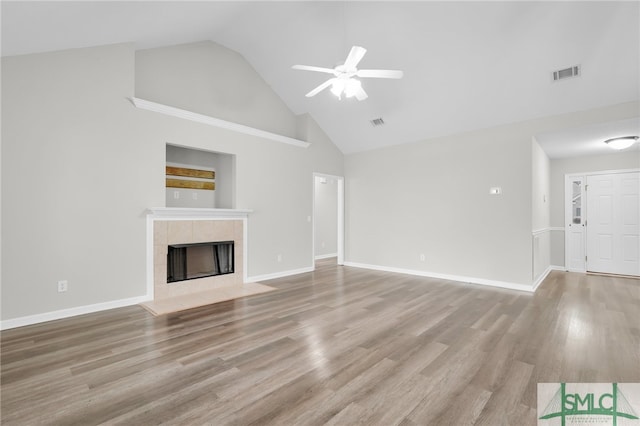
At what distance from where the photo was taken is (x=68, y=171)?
11.7 feet

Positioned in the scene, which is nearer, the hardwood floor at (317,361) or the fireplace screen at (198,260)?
the hardwood floor at (317,361)

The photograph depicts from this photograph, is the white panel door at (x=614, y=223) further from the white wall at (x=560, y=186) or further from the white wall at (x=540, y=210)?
the white wall at (x=540, y=210)

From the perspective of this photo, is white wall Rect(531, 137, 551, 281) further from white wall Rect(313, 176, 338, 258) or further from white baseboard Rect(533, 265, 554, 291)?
white wall Rect(313, 176, 338, 258)

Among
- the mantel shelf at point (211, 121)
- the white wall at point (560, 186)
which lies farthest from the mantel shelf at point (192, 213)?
the white wall at point (560, 186)

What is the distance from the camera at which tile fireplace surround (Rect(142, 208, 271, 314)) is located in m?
4.20

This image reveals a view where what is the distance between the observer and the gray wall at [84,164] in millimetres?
3260

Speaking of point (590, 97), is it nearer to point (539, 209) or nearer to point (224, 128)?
point (539, 209)

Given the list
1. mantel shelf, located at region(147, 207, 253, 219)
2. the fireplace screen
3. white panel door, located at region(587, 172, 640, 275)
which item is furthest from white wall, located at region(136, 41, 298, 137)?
white panel door, located at region(587, 172, 640, 275)

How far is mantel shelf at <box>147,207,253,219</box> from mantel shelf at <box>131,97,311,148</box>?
1.44 metres

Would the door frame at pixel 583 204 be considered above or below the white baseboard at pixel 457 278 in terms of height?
above

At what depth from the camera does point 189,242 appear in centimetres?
462

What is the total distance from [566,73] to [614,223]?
→ 3987 millimetres

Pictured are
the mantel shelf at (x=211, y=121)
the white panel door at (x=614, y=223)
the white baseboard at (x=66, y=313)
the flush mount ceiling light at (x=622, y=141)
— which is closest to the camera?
the white baseboard at (x=66, y=313)

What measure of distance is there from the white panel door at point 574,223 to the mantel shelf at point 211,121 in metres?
5.92
